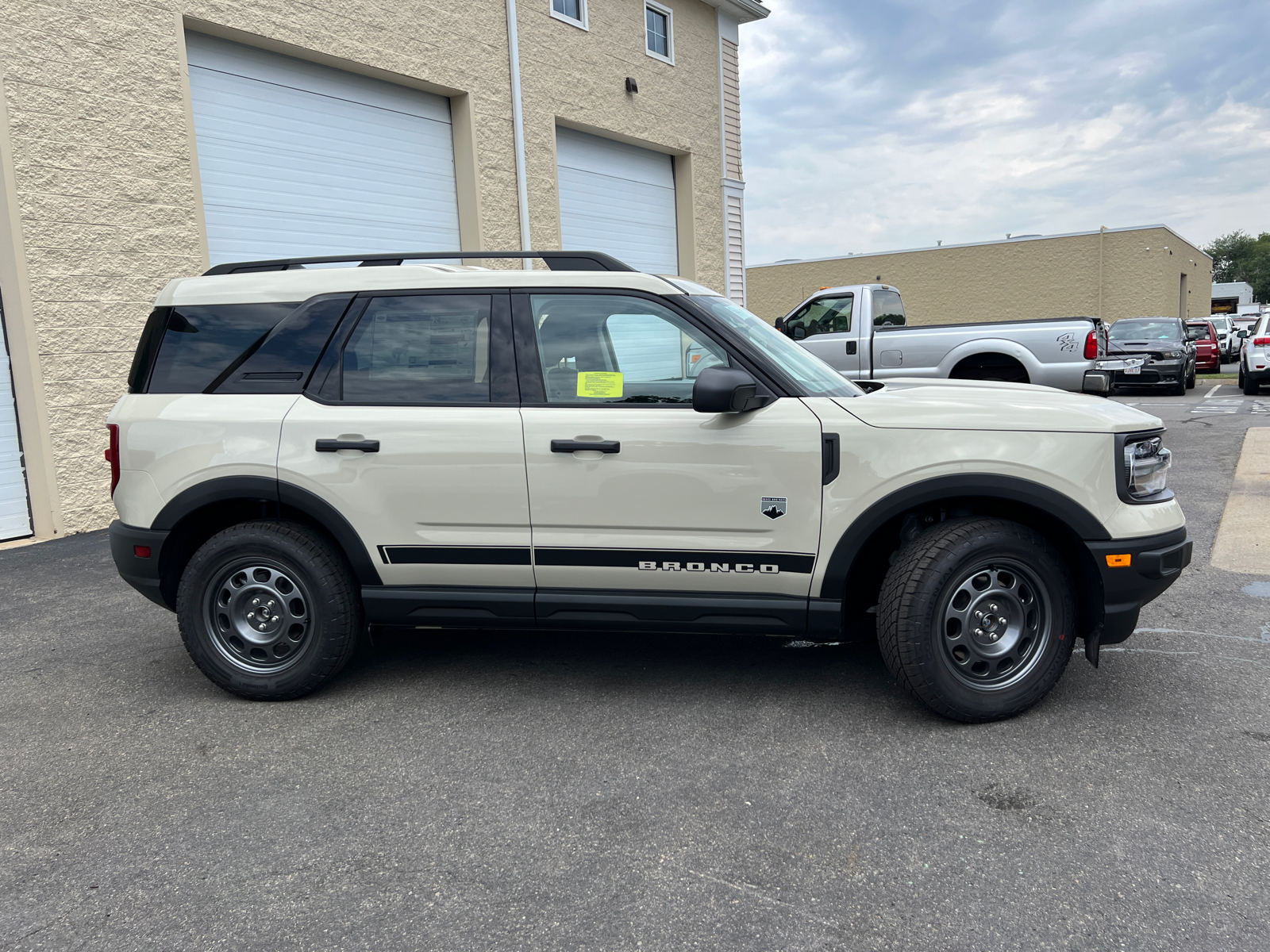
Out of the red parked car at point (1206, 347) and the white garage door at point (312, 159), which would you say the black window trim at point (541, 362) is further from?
the red parked car at point (1206, 347)

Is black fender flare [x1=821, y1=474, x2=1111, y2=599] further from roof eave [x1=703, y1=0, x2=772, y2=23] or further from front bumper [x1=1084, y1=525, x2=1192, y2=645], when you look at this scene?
roof eave [x1=703, y1=0, x2=772, y2=23]

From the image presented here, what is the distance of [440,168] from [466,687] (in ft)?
28.8

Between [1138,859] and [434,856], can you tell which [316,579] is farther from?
[1138,859]

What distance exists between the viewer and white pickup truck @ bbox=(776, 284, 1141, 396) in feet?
36.7

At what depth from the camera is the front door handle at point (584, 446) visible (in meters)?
3.72

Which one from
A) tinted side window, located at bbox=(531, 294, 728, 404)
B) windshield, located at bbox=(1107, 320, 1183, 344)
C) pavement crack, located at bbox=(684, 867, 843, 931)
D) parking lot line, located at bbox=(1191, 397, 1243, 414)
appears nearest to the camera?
pavement crack, located at bbox=(684, 867, 843, 931)

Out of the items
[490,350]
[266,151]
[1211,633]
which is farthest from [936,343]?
[490,350]

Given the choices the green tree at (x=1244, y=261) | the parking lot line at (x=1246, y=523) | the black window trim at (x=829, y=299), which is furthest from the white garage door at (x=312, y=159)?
the green tree at (x=1244, y=261)

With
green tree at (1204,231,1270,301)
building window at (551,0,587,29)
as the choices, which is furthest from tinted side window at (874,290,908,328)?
green tree at (1204,231,1270,301)

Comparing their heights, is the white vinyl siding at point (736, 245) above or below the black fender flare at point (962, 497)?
above

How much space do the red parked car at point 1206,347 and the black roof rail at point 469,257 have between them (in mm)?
25842

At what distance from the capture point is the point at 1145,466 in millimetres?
3576

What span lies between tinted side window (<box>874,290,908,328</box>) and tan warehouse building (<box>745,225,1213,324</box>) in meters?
26.3

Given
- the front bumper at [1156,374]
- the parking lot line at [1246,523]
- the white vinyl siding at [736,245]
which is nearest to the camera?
the parking lot line at [1246,523]
